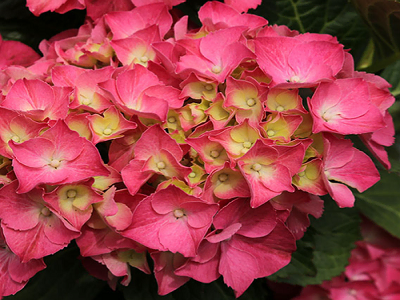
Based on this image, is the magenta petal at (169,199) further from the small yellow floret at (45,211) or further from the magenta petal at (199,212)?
the small yellow floret at (45,211)

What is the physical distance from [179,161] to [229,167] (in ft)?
0.18

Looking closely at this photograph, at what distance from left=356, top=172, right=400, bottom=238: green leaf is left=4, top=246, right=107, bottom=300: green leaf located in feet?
1.70

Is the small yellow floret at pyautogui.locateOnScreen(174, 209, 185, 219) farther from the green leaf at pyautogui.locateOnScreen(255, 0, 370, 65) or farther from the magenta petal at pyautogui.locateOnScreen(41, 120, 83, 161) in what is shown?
the green leaf at pyautogui.locateOnScreen(255, 0, 370, 65)

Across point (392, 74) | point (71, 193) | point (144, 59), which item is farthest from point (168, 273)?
point (392, 74)

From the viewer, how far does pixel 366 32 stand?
77 cm

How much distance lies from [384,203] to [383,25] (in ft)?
1.22

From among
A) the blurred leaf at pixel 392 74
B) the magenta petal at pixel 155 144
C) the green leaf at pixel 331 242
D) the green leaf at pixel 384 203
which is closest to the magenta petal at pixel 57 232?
the magenta petal at pixel 155 144

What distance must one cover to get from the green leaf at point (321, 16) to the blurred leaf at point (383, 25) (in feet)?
0.15

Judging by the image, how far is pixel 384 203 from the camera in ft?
2.92

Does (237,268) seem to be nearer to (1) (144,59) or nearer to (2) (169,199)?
(2) (169,199)

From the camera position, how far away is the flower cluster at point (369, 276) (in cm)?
84

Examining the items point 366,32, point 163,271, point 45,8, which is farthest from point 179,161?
point 366,32

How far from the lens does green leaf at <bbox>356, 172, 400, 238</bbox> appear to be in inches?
33.8

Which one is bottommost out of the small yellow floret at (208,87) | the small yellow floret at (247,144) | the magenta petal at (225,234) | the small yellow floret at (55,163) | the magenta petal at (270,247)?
the magenta petal at (270,247)
